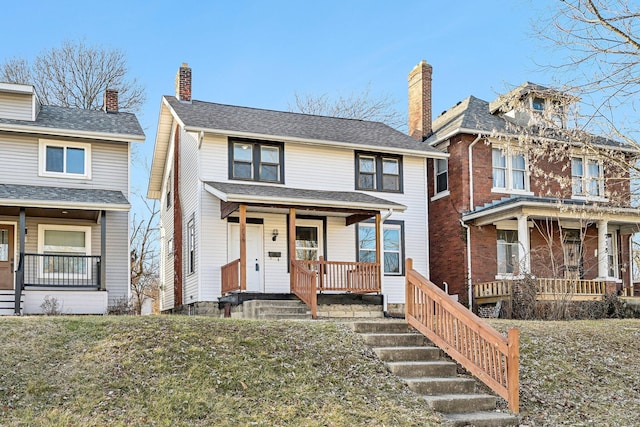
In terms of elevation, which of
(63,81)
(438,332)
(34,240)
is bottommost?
(438,332)

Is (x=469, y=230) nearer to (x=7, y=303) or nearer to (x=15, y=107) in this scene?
(x=7, y=303)

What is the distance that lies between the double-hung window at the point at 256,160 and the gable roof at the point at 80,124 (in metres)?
2.73

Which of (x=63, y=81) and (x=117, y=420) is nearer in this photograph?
(x=117, y=420)

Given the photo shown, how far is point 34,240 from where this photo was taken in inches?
765

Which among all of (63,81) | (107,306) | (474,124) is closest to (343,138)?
(474,124)

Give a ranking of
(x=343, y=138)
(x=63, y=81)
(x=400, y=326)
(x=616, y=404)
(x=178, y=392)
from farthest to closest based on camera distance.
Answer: (x=63, y=81)
(x=343, y=138)
(x=400, y=326)
(x=616, y=404)
(x=178, y=392)

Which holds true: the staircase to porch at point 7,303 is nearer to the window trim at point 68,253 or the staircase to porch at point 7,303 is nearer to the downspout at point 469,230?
the window trim at point 68,253

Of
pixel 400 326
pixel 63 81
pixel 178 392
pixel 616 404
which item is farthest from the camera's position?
pixel 63 81

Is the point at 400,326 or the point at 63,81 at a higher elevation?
the point at 63,81

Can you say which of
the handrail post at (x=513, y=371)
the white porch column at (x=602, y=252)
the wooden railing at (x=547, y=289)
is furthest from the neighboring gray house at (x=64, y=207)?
the white porch column at (x=602, y=252)

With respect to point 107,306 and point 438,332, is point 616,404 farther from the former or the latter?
point 107,306

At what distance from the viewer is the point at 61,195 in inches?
733

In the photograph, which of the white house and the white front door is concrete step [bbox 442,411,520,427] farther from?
the white front door

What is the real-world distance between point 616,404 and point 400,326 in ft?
12.1
